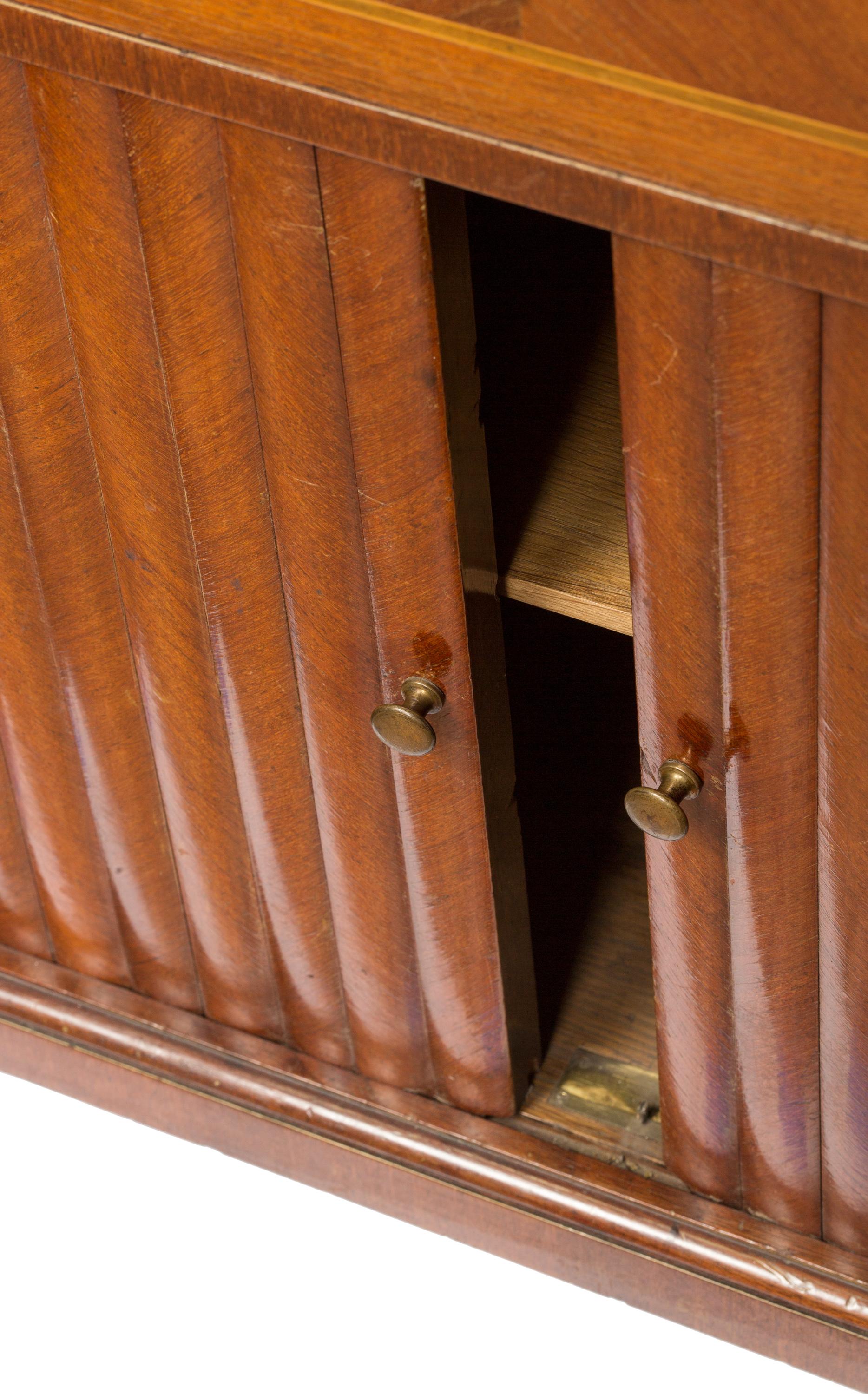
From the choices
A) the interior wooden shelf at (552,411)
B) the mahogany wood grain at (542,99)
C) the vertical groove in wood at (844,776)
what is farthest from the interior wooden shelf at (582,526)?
the mahogany wood grain at (542,99)

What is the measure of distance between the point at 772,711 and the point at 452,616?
14cm

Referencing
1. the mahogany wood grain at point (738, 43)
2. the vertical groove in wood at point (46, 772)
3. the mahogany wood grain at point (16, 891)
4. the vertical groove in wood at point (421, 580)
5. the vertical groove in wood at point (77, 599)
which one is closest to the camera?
the mahogany wood grain at point (738, 43)

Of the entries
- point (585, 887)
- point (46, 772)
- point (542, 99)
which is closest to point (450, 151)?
point (542, 99)

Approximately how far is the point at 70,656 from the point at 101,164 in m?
0.29

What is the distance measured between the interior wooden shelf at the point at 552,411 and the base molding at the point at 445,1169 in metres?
0.31

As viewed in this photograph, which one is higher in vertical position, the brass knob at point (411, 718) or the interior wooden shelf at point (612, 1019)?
the brass knob at point (411, 718)

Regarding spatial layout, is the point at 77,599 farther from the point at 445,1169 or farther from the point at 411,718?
the point at 445,1169

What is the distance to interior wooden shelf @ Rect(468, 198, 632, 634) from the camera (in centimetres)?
97

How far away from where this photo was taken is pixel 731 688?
892mm

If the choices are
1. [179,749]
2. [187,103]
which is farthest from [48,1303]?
[187,103]

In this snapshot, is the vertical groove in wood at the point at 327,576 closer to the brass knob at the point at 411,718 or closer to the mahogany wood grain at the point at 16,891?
the brass knob at the point at 411,718

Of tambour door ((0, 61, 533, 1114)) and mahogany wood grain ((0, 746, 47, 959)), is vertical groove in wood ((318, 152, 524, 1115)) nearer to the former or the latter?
tambour door ((0, 61, 533, 1114))

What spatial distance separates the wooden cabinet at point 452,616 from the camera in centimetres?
78

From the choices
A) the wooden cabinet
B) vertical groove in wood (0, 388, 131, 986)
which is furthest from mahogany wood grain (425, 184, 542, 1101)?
vertical groove in wood (0, 388, 131, 986)
